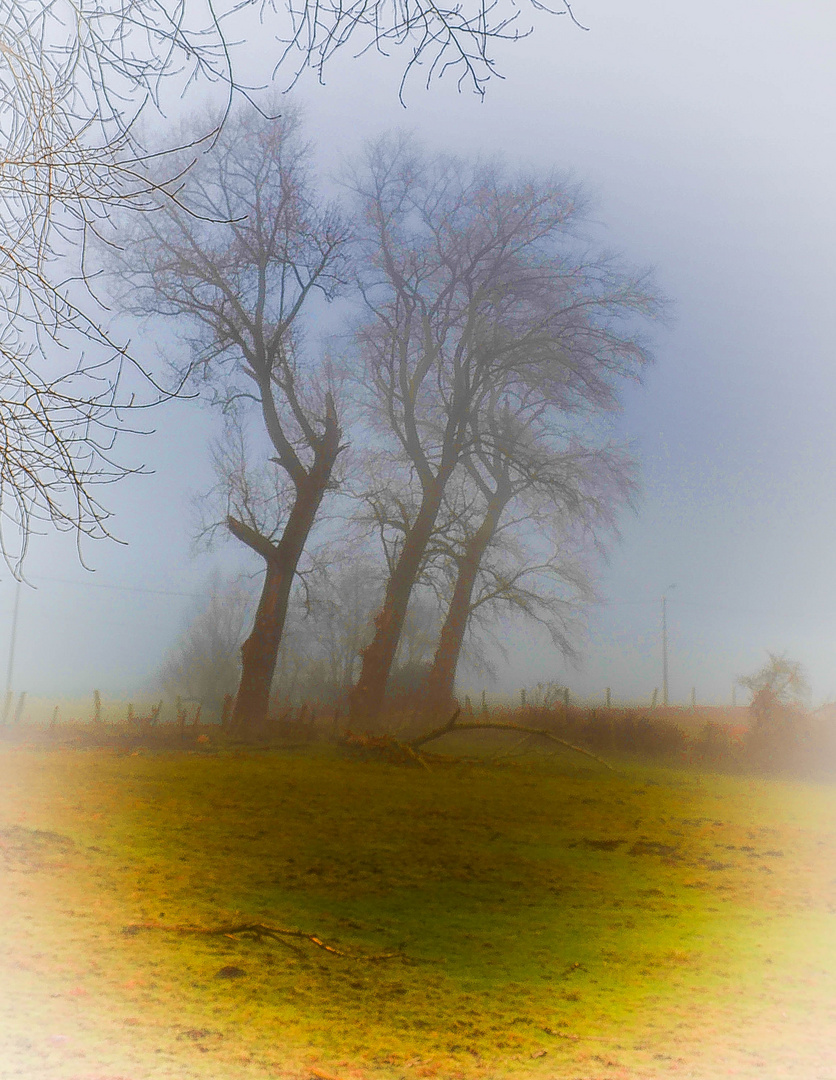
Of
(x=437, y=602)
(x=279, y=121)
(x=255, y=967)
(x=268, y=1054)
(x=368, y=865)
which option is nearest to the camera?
(x=268, y=1054)

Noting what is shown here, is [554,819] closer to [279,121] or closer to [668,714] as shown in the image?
[668,714]

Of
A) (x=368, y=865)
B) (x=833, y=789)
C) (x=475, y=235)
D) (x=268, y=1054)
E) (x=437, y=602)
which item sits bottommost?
(x=268, y=1054)

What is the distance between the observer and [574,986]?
2.87 ft

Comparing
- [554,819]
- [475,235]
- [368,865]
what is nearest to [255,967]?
[368,865]

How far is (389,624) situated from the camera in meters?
1.20

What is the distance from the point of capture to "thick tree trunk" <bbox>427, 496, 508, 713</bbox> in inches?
46.3

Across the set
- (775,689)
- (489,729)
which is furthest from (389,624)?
(775,689)

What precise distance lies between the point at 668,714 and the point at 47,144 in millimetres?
1324

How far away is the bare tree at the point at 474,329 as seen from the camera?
1223mm

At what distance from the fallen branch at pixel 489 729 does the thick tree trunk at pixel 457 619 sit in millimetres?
31

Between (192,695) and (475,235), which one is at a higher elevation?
(475,235)

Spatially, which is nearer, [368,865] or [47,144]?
[368,865]

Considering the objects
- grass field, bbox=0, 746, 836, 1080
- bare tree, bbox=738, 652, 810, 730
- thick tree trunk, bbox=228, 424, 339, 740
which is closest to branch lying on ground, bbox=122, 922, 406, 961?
grass field, bbox=0, 746, 836, 1080

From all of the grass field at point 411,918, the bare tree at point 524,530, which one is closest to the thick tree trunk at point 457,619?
the bare tree at point 524,530
